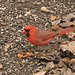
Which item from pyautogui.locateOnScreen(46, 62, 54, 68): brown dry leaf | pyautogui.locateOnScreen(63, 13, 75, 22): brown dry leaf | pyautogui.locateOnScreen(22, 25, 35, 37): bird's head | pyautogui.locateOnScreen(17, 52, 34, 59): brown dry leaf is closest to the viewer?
pyautogui.locateOnScreen(46, 62, 54, 68): brown dry leaf

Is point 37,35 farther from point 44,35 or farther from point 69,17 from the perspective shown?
point 69,17

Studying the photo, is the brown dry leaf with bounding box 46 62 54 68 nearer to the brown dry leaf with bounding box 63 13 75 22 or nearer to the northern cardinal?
the northern cardinal

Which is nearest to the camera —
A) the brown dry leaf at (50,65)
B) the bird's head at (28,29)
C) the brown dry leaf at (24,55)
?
the brown dry leaf at (50,65)

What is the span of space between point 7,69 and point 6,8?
192 cm

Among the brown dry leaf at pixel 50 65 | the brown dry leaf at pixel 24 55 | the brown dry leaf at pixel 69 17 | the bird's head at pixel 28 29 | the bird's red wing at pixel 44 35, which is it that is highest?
the bird's head at pixel 28 29

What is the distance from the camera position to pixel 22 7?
16.6 feet

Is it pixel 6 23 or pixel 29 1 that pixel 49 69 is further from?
pixel 29 1

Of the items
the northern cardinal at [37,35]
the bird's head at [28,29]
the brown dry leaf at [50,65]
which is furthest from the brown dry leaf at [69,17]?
the brown dry leaf at [50,65]

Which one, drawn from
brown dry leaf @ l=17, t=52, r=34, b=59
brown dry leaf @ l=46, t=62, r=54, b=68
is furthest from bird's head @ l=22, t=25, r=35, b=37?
brown dry leaf @ l=46, t=62, r=54, b=68

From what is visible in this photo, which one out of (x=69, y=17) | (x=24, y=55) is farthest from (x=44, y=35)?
(x=69, y=17)

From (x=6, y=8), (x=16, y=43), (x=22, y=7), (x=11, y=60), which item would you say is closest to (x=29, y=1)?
(x=22, y=7)

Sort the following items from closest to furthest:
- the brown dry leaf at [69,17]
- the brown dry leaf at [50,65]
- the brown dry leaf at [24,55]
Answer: the brown dry leaf at [50,65]
the brown dry leaf at [24,55]
the brown dry leaf at [69,17]

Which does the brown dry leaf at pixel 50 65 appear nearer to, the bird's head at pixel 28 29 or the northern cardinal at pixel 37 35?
the northern cardinal at pixel 37 35

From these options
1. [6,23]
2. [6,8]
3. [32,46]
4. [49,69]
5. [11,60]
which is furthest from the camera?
[6,8]
